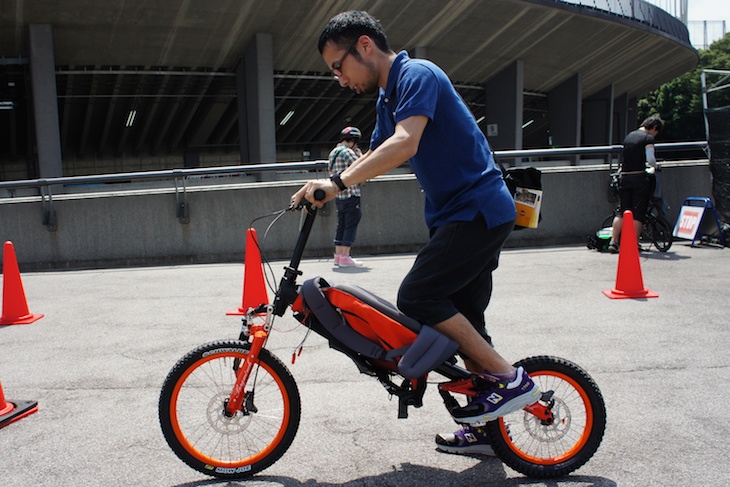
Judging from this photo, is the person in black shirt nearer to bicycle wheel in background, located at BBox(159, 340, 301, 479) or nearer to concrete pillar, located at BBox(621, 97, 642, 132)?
bicycle wheel in background, located at BBox(159, 340, 301, 479)

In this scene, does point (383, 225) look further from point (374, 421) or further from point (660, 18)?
point (660, 18)

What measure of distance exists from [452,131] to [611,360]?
285 centimetres

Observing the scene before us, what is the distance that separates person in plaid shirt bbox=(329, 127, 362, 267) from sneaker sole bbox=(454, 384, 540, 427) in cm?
644

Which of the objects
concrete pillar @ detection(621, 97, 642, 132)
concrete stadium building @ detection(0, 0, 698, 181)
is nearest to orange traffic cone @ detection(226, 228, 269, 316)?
concrete stadium building @ detection(0, 0, 698, 181)

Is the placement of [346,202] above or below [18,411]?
above

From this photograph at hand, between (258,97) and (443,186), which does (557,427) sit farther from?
(258,97)

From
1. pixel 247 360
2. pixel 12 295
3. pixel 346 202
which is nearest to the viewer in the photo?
pixel 247 360

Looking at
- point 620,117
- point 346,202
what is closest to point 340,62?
point 346,202

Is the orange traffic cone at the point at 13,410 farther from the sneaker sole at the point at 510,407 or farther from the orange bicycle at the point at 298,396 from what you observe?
the sneaker sole at the point at 510,407

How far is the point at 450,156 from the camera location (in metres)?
3.01

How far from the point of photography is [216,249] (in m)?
11.2

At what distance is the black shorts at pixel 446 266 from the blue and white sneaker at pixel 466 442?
78 centimetres

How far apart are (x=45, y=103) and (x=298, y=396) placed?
980 inches

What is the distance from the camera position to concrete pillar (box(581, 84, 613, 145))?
48375 mm
